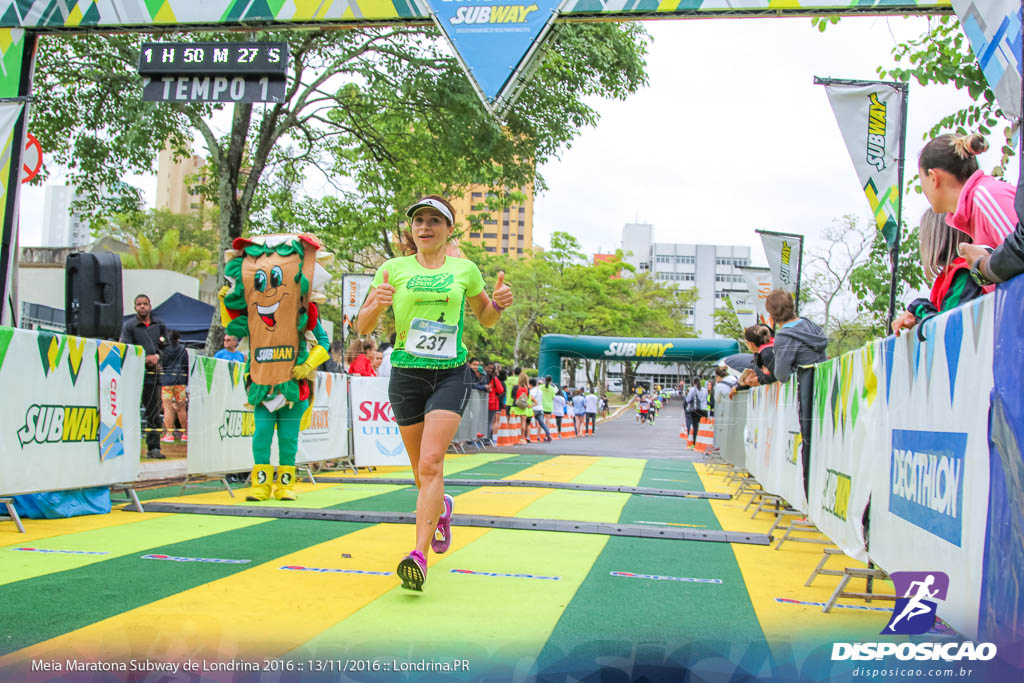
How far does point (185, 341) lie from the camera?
2016 cm

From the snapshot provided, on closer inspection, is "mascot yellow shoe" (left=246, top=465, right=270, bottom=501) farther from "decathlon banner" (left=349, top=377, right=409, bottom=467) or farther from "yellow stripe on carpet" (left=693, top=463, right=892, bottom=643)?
"decathlon banner" (left=349, top=377, right=409, bottom=467)

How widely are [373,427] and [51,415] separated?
6682 millimetres

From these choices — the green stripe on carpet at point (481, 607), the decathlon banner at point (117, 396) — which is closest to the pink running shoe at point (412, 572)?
the green stripe on carpet at point (481, 607)

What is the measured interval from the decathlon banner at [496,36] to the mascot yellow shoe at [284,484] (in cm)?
377

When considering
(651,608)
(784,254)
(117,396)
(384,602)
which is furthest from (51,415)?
(784,254)

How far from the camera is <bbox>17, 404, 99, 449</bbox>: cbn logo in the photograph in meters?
6.11

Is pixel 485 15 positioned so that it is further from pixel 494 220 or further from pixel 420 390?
pixel 494 220

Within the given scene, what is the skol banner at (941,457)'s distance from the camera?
296cm

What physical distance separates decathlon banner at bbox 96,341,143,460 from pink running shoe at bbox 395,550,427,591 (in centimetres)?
396

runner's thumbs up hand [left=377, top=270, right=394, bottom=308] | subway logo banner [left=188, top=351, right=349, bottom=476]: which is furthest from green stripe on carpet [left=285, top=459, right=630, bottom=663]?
subway logo banner [left=188, top=351, right=349, bottom=476]

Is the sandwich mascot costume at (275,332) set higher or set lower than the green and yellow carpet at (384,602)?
higher

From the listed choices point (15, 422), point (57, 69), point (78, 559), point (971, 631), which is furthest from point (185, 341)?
point (971, 631)

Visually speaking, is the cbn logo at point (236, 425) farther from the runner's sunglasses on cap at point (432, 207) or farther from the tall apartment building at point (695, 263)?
the tall apartment building at point (695, 263)

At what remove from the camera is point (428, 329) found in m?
4.65
